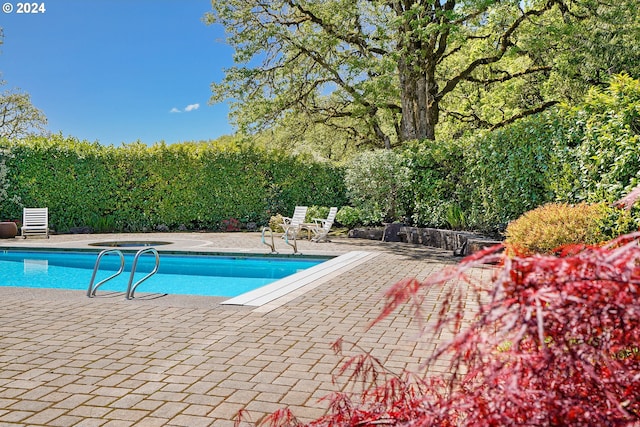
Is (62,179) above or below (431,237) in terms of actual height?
above

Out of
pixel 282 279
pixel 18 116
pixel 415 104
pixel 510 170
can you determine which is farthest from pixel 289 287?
pixel 18 116

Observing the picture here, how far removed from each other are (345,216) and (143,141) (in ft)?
25.7

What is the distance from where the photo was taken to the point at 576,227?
6469 millimetres

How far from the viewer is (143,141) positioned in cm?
1917

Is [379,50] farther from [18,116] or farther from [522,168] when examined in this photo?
[18,116]

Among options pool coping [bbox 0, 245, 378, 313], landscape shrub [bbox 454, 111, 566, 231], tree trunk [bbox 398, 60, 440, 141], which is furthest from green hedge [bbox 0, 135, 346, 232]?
landscape shrub [bbox 454, 111, 566, 231]

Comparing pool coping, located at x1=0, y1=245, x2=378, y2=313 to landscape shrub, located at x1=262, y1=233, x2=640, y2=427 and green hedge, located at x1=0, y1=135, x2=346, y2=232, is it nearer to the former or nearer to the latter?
landscape shrub, located at x1=262, y1=233, x2=640, y2=427

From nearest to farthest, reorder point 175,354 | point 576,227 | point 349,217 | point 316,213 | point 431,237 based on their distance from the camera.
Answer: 1. point 175,354
2. point 576,227
3. point 431,237
4. point 349,217
5. point 316,213

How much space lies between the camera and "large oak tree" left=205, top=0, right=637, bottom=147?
15.8 m

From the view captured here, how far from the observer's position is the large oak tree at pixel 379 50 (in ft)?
51.7

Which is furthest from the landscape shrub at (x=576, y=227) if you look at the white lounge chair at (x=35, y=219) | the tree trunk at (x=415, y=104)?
the white lounge chair at (x=35, y=219)

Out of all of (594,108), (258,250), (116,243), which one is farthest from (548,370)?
(116,243)

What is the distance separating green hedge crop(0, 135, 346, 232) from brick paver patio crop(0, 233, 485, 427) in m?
11.6

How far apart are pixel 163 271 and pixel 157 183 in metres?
8.43
